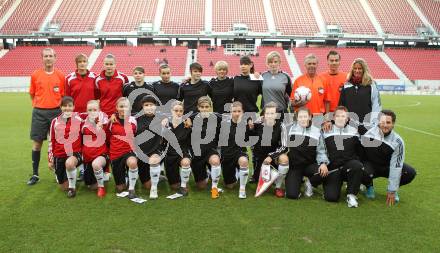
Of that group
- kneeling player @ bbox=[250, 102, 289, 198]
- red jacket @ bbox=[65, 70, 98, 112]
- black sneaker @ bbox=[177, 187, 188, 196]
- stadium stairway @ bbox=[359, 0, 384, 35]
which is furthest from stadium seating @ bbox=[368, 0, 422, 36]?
black sneaker @ bbox=[177, 187, 188, 196]

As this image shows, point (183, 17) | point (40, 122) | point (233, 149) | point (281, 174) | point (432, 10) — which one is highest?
point (432, 10)

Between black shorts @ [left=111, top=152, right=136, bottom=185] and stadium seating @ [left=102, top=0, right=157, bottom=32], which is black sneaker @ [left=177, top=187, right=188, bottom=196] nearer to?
black shorts @ [left=111, top=152, right=136, bottom=185]

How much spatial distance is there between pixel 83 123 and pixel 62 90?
0.77 m

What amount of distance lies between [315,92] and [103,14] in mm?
43732

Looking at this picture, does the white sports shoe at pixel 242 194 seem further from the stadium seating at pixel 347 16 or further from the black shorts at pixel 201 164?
the stadium seating at pixel 347 16

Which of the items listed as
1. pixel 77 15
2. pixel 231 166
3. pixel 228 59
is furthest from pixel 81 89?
pixel 77 15

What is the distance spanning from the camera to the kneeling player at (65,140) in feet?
16.9

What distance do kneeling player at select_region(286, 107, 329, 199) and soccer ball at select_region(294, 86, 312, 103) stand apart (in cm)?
22

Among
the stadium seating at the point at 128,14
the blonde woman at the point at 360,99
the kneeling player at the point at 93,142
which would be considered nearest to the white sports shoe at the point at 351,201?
the blonde woman at the point at 360,99

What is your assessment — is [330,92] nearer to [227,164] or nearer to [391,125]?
[391,125]

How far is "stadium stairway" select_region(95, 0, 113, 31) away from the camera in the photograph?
42794 mm

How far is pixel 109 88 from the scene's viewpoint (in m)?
5.52

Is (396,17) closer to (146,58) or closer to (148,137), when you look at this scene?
(146,58)

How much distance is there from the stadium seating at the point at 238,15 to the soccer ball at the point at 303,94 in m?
38.5
